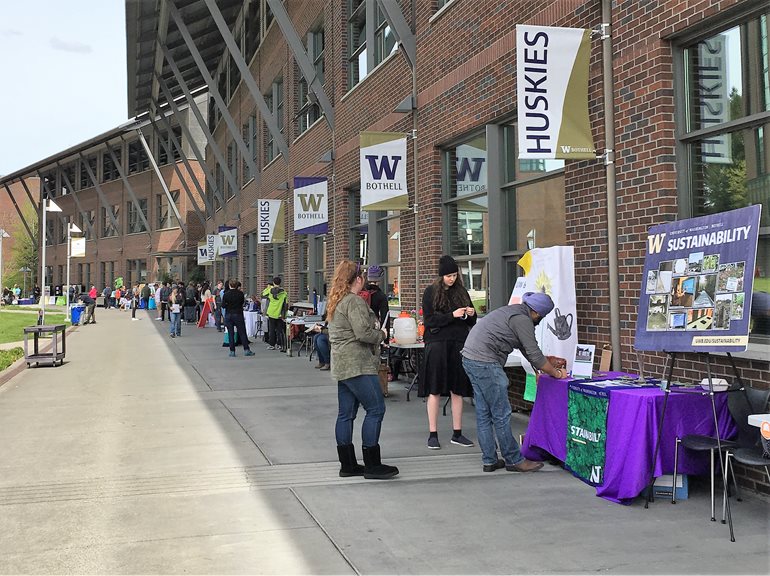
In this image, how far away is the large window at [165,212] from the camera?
49781 millimetres

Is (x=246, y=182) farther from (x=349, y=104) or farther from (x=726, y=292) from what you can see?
(x=726, y=292)

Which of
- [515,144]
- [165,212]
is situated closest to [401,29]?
[515,144]

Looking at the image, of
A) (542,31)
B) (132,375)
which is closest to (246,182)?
(132,375)

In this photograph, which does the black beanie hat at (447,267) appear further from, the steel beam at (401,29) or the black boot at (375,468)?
the steel beam at (401,29)

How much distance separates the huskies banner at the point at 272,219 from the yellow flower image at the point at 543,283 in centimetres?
1384

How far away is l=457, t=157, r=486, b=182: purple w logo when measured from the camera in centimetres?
1013

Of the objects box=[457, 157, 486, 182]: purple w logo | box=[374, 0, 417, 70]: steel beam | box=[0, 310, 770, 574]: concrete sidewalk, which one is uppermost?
box=[374, 0, 417, 70]: steel beam

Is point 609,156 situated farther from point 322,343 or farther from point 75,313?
point 75,313

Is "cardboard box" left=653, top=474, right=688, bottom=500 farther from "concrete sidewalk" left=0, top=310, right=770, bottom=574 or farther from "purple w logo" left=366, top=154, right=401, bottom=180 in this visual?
"purple w logo" left=366, top=154, right=401, bottom=180

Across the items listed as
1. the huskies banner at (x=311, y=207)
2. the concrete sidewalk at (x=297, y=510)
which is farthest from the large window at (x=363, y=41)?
the concrete sidewalk at (x=297, y=510)

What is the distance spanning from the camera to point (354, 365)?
5.75 m

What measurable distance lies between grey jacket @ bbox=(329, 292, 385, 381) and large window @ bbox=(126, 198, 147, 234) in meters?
50.5

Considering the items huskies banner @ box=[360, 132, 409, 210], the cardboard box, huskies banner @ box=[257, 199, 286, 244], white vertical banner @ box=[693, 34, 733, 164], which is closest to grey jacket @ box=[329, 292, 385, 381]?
the cardboard box

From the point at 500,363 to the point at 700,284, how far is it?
5.68 feet
